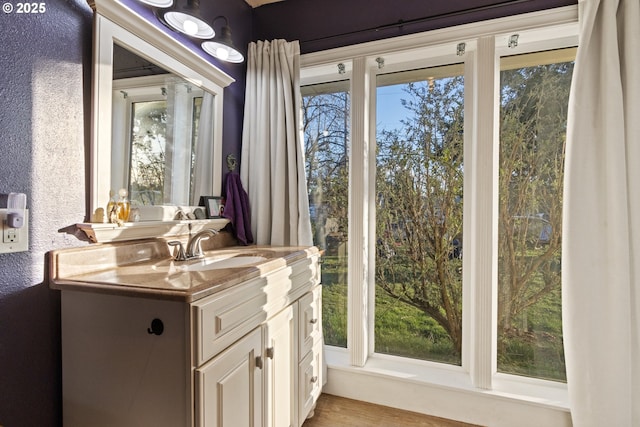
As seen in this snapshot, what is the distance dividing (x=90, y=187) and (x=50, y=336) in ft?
1.70

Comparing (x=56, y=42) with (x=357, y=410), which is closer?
(x=56, y=42)

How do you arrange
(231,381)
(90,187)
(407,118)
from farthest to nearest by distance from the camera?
(407,118), (90,187), (231,381)

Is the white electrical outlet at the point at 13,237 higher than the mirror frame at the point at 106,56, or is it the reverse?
the mirror frame at the point at 106,56

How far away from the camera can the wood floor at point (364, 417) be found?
1.71 meters

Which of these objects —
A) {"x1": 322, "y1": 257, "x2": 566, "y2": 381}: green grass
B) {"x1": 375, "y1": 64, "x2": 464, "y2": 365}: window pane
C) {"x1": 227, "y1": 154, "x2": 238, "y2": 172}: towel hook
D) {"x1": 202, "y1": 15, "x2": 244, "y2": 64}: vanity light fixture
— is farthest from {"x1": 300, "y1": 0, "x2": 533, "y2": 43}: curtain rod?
{"x1": 322, "y1": 257, "x2": 566, "y2": 381}: green grass

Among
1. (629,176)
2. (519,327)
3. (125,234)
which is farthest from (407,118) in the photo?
(125,234)

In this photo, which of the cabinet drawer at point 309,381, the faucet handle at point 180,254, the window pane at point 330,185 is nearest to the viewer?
the faucet handle at point 180,254

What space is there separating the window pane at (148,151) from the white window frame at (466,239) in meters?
1.04

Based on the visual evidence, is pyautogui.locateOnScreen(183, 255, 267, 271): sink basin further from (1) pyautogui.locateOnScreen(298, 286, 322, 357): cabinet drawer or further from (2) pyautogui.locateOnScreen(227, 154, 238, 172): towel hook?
(2) pyautogui.locateOnScreen(227, 154, 238, 172): towel hook

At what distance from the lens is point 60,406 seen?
1.08 metres

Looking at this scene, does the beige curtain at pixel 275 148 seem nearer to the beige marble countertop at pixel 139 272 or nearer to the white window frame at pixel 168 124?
the white window frame at pixel 168 124

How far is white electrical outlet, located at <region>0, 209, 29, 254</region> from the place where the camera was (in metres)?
0.91

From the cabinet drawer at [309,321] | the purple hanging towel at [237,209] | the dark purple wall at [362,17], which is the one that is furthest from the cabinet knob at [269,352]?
the dark purple wall at [362,17]

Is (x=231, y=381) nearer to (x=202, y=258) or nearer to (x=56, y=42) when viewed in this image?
(x=202, y=258)
